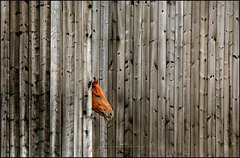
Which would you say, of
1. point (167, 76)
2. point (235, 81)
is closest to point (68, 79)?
point (167, 76)

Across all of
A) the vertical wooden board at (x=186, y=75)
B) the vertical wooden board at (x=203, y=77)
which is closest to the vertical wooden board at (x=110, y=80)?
the vertical wooden board at (x=186, y=75)

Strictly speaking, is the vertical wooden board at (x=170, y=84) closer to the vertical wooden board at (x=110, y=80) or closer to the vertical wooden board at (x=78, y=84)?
the vertical wooden board at (x=110, y=80)

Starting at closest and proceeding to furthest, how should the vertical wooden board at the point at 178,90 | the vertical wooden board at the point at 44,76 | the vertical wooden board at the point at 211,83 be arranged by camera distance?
the vertical wooden board at the point at 44,76 → the vertical wooden board at the point at 178,90 → the vertical wooden board at the point at 211,83

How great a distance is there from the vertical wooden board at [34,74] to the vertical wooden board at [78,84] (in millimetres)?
329

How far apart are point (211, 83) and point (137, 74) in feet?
3.98

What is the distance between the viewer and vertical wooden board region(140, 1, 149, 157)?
4.11 meters

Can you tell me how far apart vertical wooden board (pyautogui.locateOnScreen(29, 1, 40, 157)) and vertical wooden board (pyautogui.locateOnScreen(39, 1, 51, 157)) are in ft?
0.11

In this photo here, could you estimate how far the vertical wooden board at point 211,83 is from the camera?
4.29m

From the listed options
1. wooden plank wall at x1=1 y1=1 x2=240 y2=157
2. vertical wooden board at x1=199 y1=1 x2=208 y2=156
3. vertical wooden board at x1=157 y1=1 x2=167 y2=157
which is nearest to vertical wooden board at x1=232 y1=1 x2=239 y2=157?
wooden plank wall at x1=1 y1=1 x2=240 y2=157

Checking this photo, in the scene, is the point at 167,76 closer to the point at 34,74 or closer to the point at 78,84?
the point at 78,84

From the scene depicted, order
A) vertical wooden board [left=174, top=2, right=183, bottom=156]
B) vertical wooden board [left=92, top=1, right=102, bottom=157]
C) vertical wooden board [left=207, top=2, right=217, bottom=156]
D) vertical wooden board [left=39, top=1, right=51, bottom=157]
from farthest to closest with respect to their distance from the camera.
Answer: vertical wooden board [left=207, top=2, right=217, bottom=156], vertical wooden board [left=174, top=2, right=183, bottom=156], vertical wooden board [left=92, top=1, right=102, bottom=157], vertical wooden board [left=39, top=1, right=51, bottom=157]

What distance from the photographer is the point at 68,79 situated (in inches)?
94.0

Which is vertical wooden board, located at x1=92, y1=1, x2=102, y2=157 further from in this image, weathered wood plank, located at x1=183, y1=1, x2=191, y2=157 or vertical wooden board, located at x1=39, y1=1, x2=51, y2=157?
vertical wooden board, located at x1=39, y1=1, x2=51, y2=157

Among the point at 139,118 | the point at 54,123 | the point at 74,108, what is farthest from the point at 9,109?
the point at 139,118
